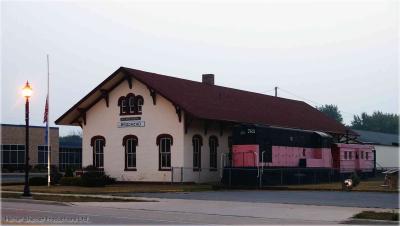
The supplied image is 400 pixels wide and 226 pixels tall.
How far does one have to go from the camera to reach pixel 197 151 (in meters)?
38.4

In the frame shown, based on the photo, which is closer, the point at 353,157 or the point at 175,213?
the point at 175,213

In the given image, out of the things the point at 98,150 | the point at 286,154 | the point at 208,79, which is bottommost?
the point at 286,154

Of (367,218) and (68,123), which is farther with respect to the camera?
(68,123)

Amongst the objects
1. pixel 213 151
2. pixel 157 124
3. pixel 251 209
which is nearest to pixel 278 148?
pixel 213 151

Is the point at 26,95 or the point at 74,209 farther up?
the point at 26,95

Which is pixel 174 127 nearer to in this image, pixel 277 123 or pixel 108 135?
pixel 108 135

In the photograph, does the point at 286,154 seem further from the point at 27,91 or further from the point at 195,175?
the point at 27,91

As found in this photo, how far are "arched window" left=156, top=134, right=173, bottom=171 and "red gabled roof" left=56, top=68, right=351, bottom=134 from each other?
8.99 feet

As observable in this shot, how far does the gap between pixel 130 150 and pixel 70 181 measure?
4.56 metres

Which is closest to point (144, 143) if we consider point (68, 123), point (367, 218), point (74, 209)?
point (68, 123)

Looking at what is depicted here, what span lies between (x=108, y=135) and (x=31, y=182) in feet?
20.3

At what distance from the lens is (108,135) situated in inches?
1587

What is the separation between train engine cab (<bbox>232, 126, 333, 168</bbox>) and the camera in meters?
35.6

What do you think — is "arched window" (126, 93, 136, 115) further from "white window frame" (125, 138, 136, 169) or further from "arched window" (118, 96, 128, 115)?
"white window frame" (125, 138, 136, 169)
